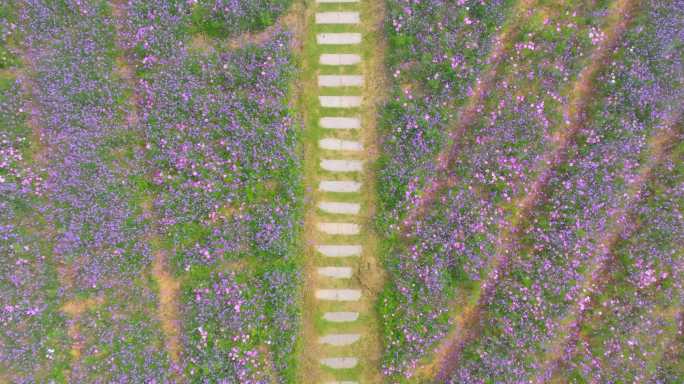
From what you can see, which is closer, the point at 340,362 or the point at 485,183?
the point at 485,183

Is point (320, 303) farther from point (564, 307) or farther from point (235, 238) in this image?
point (564, 307)

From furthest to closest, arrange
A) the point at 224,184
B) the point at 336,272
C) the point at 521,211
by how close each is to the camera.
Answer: the point at 336,272, the point at 521,211, the point at 224,184

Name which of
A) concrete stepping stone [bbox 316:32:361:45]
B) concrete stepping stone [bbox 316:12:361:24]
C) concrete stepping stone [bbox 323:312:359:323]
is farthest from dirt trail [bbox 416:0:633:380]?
concrete stepping stone [bbox 316:12:361:24]

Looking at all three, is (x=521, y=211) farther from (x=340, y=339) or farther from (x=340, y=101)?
(x=340, y=339)

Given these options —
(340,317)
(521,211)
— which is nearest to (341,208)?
(340,317)

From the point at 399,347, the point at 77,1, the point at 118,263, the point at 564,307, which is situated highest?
the point at 77,1

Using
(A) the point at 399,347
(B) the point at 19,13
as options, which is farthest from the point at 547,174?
(B) the point at 19,13

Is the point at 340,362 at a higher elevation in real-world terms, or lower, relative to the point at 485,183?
lower
